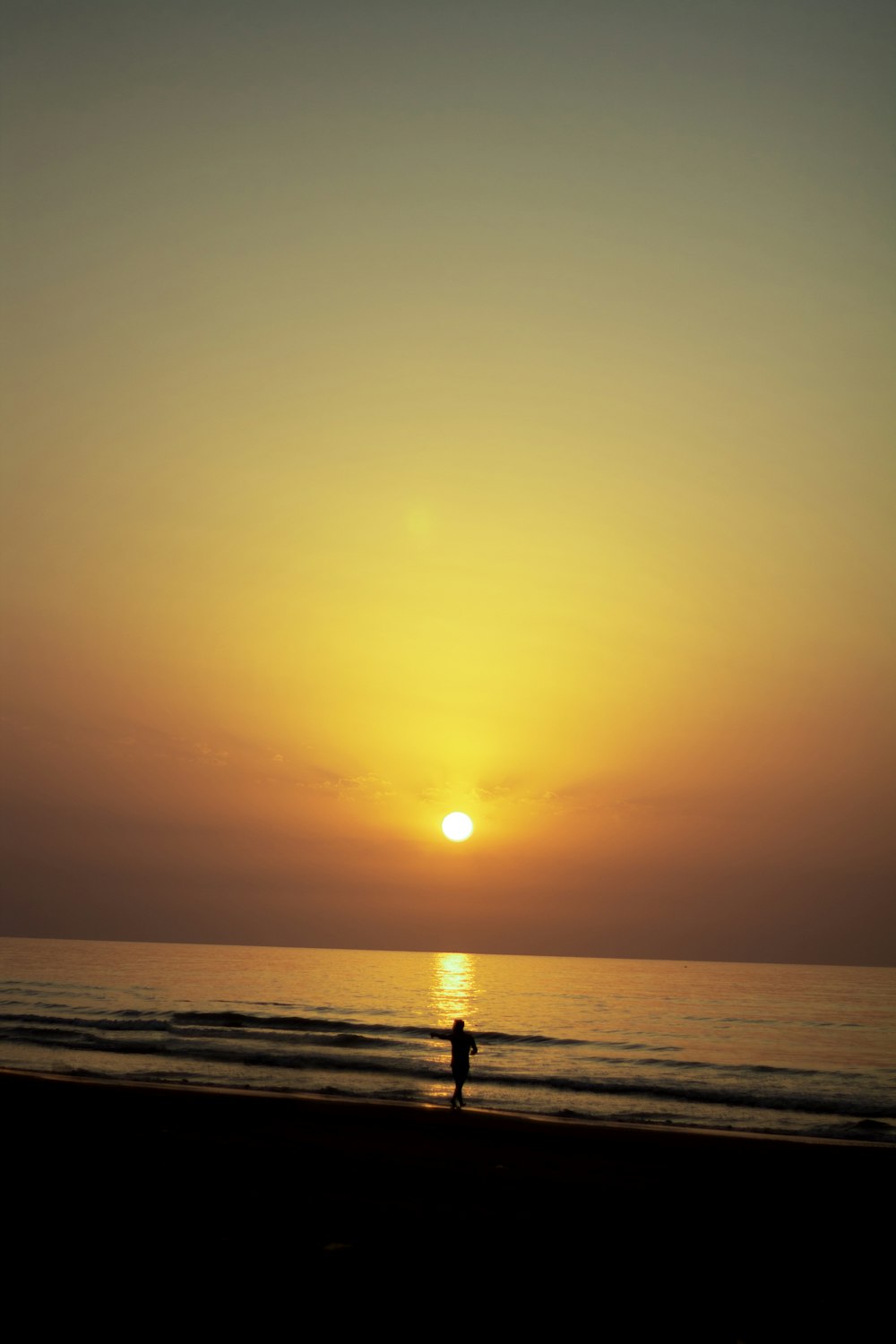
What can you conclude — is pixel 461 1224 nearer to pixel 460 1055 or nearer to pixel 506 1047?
pixel 460 1055

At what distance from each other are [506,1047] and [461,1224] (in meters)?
36.7

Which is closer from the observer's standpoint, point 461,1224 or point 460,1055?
point 461,1224

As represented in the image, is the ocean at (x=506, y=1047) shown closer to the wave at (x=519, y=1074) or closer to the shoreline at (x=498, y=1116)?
the wave at (x=519, y=1074)

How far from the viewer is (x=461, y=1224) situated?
10141mm

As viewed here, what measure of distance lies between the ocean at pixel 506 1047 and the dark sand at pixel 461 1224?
392 inches

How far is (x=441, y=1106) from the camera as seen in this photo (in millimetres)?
23844

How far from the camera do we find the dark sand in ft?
25.1

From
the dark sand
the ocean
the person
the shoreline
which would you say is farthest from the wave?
Answer: the dark sand

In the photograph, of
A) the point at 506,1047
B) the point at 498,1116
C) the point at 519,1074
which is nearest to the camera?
the point at 498,1116

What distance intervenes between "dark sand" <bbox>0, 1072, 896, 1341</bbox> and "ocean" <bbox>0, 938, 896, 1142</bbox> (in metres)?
9.96

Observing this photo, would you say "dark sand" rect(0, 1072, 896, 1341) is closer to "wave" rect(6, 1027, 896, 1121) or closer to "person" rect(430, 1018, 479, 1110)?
"person" rect(430, 1018, 479, 1110)

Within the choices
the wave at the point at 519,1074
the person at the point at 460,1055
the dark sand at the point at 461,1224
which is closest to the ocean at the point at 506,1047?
the wave at the point at 519,1074

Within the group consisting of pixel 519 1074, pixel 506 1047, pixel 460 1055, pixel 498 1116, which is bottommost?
pixel 498 1116

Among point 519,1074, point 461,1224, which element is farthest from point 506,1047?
point 461,1224
